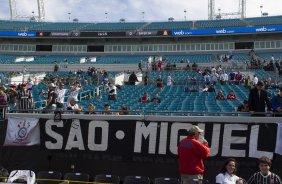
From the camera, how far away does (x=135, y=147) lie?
8.46m

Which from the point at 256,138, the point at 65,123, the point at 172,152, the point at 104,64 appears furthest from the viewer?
the point at 104,64

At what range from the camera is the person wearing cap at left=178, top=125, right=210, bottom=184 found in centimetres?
590

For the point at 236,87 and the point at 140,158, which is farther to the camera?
the point at 236,87

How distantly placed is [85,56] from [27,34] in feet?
24.7

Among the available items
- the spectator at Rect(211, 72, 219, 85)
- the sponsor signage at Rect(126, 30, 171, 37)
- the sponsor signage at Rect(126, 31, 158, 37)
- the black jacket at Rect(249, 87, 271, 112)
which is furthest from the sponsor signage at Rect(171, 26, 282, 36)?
the black jacket at Rect(249, 87, 271, 112)

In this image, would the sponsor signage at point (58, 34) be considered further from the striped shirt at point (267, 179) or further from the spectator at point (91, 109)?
the striped shirt at point (267, 179)

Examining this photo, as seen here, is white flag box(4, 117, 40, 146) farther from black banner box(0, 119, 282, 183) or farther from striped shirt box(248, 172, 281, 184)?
striped shirt box(248, 172, 281, 184)

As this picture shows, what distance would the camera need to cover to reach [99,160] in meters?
8.66

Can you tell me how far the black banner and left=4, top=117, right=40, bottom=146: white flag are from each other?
155mm

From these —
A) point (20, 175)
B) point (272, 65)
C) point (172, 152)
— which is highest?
point (272, 65)

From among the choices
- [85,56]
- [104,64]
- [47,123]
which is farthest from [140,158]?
[85,56]

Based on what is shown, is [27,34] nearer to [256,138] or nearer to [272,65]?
[272,65]

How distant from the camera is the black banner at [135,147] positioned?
770 cm

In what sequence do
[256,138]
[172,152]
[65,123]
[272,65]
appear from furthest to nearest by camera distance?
[272,65] < [65,123] < [172,152] < [256,138]
